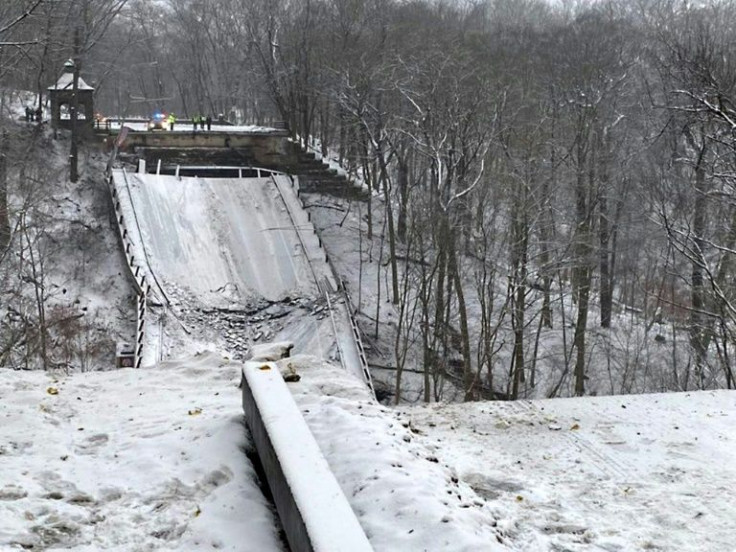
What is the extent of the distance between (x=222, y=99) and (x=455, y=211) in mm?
38020

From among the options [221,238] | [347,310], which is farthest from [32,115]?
[347,310]

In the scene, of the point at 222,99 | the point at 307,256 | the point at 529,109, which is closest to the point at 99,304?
the point at 307,256

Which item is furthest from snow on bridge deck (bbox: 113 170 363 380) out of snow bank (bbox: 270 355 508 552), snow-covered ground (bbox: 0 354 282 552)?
snow bank (bbox: 270 355 508 552)

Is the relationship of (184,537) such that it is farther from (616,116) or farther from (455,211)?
(616,116)

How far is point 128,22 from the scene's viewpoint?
6059 centimetres

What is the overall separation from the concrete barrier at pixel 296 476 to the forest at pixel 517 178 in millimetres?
11137

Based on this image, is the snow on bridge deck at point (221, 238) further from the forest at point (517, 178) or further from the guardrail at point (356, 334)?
the forest at point (517, 178)

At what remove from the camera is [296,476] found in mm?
5465

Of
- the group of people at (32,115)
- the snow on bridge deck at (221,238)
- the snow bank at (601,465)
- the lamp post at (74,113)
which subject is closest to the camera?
the snow bank at (601,465)

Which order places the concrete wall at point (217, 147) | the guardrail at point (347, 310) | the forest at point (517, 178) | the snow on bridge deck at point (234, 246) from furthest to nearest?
the concrete wall at point (217, 147) < the snow on bridge deck at point (234, 246) < the forest at point (517, 178) < the guardrail at point (347, 310)

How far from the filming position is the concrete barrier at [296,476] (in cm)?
479

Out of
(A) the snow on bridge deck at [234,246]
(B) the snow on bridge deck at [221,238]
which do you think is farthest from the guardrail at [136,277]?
(B) the snow on bridge deck at [221,238]

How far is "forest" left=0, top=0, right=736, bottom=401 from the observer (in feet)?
71.8

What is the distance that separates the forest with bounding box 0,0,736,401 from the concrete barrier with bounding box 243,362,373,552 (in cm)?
1114
